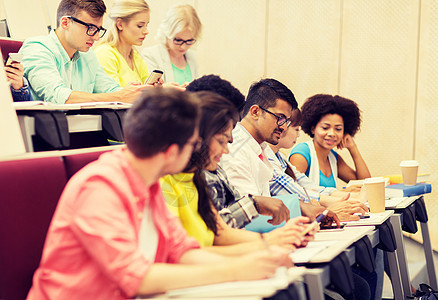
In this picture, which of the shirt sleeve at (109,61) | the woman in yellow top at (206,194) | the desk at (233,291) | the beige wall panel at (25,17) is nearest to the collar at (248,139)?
the woman in yellow top at (206,194)

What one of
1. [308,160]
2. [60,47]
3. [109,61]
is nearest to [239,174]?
[60,47]

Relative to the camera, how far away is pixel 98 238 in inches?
39.8

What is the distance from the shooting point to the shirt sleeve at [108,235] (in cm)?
101

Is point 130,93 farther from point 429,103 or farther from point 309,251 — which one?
point 429,103

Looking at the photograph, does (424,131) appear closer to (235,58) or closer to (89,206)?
(235,58)

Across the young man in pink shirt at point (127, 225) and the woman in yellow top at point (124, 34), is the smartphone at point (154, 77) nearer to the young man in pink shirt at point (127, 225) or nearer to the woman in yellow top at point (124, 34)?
the woman in yellow top at point (124, 34)

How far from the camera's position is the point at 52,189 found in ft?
4.72

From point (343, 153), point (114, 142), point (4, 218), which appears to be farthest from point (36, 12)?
point (343, 153)

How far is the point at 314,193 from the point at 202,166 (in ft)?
4.44

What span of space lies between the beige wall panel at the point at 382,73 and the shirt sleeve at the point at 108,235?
11.8 ft

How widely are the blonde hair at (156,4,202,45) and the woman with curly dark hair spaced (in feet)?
2.78

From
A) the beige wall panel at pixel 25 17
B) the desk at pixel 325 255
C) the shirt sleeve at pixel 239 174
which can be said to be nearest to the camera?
the desk at pixel 325 255

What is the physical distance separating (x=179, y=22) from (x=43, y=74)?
1.38 meters

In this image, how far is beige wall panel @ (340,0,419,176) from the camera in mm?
4246
